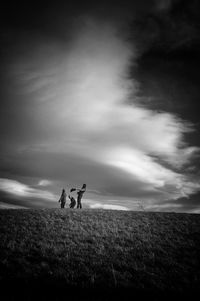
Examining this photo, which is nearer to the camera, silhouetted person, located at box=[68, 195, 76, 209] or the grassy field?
the grassy field

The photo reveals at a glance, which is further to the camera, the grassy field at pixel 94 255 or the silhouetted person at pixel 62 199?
the silhouetted person at pixel 62 199

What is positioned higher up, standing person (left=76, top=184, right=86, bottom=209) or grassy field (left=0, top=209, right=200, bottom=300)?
standing person (left=76, top=184, right=86, bottom=209)

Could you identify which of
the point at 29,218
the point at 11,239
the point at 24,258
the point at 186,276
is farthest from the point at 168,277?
the point at 29,218

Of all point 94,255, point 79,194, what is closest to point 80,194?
point 79,194

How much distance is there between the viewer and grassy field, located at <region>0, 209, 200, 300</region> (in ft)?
30.5

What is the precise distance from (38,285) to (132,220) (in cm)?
1433

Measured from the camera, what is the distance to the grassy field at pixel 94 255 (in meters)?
9.31

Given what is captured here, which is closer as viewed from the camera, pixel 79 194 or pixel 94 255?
pixel 94 255

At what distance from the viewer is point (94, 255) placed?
43.1 ft

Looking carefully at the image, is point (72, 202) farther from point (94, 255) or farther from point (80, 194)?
point (94, 255)

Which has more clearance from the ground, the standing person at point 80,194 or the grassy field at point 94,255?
the standing person at point 80,194

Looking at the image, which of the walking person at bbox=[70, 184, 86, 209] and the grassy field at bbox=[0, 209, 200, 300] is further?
the walking person at bbox=[70, 184, 86, 209]

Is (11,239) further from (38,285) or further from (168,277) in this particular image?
(168,277)

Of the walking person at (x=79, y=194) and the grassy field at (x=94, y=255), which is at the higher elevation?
the walking person at (x=79, y=194)
